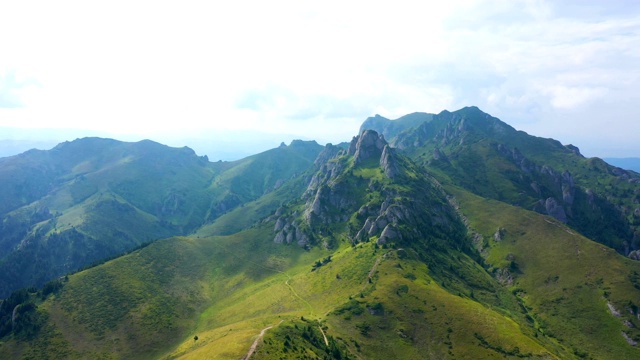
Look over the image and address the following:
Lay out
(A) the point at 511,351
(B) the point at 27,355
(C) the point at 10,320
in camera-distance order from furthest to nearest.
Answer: (C) the point at 10,320 → (B) the point at 27,355 → (A) the point at 511,351

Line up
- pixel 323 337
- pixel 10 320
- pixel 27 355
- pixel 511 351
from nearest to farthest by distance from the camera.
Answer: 1. pixel 511 351
2. pixel 323 337
3. pixel 27 355
4. pixel 10 320

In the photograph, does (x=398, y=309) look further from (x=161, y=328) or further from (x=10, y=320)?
(x=10, y=320)

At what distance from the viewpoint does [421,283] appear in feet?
643

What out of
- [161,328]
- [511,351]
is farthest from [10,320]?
[511,351]

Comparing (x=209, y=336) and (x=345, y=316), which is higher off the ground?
(x=345, y=316)

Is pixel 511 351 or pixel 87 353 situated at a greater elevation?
pixel 511 351

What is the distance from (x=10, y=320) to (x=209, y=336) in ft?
330

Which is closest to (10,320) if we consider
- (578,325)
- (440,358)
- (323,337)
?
(323,337)

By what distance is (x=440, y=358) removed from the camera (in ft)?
482

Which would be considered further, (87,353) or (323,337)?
(87,353)

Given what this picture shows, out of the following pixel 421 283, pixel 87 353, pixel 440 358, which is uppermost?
pixel 421 283

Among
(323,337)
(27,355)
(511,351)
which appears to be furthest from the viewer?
(27,355)

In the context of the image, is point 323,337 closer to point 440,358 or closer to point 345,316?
point 345,316

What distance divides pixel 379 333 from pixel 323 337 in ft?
83.1
